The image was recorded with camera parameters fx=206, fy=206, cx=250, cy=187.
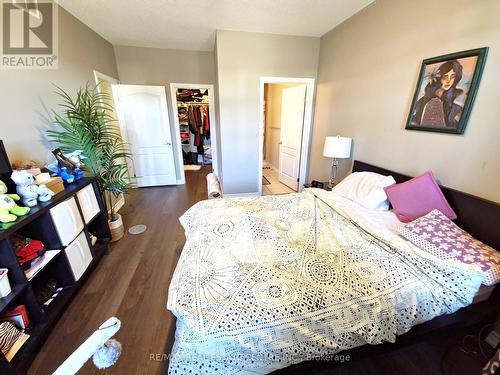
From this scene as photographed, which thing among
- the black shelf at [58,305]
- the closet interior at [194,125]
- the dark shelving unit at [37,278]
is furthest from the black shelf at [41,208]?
the closet interior at [194,125]

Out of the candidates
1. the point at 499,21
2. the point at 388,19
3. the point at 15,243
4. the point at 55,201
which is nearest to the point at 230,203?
the point at 55,201

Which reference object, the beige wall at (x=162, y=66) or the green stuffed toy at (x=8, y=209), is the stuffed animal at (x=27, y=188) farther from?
the beige wall at (x=162, y=66)

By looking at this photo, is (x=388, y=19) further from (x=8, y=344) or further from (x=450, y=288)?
(x=8, y=344)

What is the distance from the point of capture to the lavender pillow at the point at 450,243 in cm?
119

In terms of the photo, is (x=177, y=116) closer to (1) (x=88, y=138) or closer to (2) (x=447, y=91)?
(1) (x=88, y=138)

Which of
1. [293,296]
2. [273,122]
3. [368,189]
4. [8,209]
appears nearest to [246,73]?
[368,189]

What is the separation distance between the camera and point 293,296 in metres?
0.99

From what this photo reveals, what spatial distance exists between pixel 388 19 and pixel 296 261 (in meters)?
2.47

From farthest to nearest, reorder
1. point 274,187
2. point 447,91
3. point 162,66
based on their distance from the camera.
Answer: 1. point 274,187
2. point 162,66
3. point 447,91

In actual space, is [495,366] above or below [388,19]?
below

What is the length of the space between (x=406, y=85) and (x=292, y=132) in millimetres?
2132

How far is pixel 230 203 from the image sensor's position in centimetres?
197

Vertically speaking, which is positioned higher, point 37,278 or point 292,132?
point 292,132

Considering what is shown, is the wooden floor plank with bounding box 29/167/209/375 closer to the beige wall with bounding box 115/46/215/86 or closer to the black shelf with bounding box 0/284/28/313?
the black shelf with bounding box 0/284/28/313
